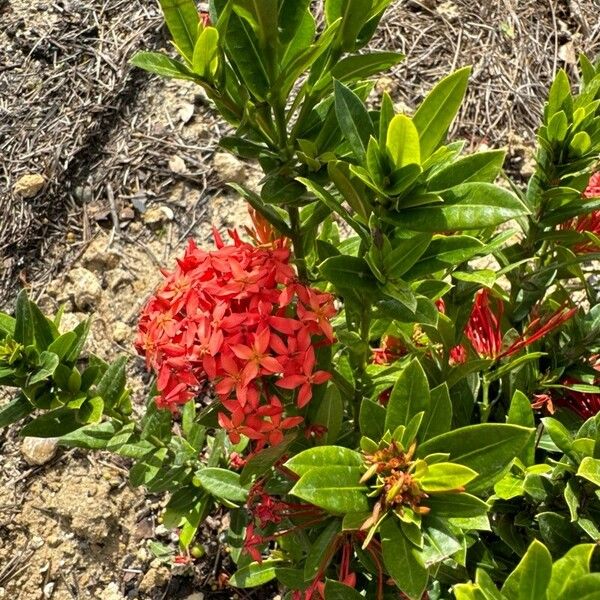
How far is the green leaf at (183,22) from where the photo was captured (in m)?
1.08

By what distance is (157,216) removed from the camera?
2.83 metres

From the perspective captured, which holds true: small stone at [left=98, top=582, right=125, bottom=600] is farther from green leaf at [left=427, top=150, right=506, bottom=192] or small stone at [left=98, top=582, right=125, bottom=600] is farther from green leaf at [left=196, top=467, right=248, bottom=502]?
green leaf at [left=427, top=150, right=506, bottom=192]

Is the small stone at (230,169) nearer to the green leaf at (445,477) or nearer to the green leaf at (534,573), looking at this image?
the green leaf at (445,477)

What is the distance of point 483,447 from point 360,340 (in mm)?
352

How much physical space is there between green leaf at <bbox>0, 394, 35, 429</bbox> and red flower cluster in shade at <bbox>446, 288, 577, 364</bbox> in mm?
964

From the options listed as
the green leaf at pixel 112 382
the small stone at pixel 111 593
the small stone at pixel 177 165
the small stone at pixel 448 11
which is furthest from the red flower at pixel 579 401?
the small stone at pixel 448 11

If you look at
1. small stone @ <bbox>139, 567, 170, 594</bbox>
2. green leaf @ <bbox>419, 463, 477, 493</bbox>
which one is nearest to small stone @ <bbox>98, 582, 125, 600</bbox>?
small stone @ <bbox>139, 567, 170, 594</bbox>

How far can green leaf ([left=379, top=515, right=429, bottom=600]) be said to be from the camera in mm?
1034

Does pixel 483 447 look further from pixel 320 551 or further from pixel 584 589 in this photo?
pixel 320 551

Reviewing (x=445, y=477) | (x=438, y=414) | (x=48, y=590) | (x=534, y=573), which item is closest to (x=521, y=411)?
(x=438, y=414)

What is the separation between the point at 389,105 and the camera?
3.31ft

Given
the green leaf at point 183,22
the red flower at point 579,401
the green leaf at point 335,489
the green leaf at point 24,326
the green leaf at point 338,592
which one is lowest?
the red flower at point 579,401

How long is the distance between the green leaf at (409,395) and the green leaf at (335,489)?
0.38 ft

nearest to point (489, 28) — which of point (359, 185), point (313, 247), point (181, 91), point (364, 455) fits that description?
point (181, 91)
